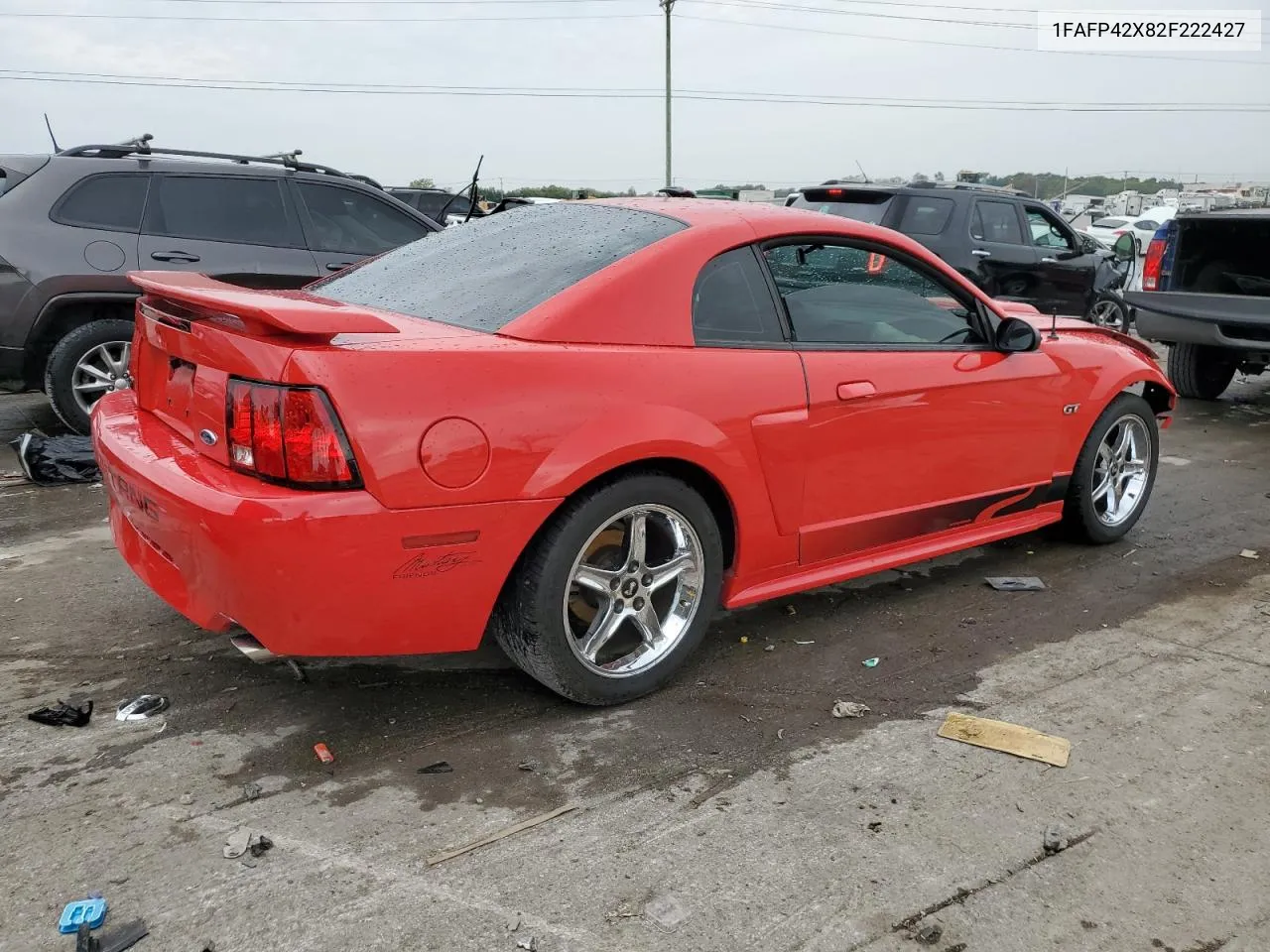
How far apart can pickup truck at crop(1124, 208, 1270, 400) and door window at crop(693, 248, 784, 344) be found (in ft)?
19.1

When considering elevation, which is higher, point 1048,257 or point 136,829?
point 1048,257

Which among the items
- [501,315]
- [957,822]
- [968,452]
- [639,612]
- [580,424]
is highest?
[501,315]

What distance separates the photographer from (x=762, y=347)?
339 cm

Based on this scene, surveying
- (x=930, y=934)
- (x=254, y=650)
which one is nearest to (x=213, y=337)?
(x=254, y=650)

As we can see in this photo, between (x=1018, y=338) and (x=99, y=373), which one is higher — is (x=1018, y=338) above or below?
above

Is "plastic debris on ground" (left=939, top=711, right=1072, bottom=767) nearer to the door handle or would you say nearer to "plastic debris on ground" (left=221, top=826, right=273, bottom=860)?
the door handle

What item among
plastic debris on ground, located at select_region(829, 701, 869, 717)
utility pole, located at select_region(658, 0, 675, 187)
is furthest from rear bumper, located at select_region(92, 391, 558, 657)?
utility pole, located at select_region(658, 0, 675, 187)

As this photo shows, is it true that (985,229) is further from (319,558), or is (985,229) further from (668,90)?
(668,90)

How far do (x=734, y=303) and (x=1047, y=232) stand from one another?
9.42 metres

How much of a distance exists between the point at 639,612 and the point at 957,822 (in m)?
1.11

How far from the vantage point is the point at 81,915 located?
2201mm

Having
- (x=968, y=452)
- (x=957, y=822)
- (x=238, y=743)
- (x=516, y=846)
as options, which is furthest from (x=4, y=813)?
(x=968, y=452)

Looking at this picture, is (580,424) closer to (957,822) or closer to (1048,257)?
(957,822)

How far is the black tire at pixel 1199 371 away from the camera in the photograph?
8.91m
